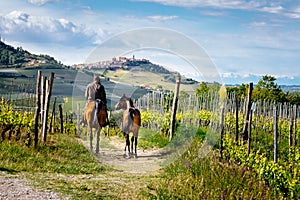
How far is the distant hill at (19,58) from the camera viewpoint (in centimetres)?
3919

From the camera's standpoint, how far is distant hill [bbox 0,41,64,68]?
39.2 metres

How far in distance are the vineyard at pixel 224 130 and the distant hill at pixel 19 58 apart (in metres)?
17.2

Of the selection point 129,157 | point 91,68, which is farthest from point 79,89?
point 129,157

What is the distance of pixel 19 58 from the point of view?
4462cm

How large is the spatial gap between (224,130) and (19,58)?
30.8 meters

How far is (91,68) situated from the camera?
37.5 ft

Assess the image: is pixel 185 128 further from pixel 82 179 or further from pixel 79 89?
pixel 82 179

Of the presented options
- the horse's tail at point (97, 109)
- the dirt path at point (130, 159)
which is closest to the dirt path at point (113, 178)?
the dirt path at point (130, 159)

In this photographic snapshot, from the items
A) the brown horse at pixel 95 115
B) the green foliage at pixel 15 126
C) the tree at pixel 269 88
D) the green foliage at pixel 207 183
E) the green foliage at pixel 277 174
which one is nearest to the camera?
the green foliage at pixel 207 183

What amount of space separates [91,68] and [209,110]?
37.1 feet

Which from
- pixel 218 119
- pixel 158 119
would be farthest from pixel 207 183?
pixel 158 119

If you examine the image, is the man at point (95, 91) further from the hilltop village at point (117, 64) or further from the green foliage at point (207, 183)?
the green foliage at point (207, 183)

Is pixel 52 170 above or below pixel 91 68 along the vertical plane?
below

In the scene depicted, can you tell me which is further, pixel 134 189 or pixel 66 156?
pixel 66 156
